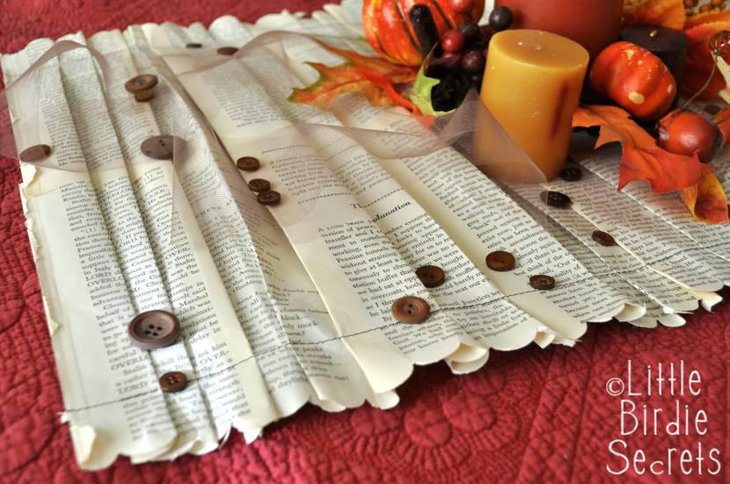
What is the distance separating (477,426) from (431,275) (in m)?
0.11

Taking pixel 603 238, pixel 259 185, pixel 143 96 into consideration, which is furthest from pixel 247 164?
pixel 603 238

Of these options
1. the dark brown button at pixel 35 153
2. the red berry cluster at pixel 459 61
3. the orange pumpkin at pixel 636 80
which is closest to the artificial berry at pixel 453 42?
the red berry cluster at pixel 459 61

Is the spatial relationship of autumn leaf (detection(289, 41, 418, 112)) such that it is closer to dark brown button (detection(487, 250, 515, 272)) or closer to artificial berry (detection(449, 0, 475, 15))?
artificial berry (detection(449, 0, 475, 15))

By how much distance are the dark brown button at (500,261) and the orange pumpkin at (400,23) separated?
9.5 inches

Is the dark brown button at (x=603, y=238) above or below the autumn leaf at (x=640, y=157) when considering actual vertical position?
below

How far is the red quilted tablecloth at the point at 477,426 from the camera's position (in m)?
0.41

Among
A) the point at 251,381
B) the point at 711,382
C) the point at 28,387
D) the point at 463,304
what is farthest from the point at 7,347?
the point at 711,382

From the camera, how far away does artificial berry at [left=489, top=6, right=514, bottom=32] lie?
65 centimetres

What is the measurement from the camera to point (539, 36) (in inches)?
24.4

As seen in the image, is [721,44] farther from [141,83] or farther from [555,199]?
[141,83]

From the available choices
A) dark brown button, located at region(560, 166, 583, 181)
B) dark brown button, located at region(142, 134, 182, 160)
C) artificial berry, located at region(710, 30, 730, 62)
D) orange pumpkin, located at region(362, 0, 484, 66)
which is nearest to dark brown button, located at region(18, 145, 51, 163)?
dark brown button, located at region(142, 134, 182, 160)

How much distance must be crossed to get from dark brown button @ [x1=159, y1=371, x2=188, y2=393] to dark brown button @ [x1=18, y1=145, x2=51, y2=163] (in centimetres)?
26

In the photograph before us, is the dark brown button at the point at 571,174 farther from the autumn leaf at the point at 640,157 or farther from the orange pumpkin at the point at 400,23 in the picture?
the orange pumpkin at the point at 400,23

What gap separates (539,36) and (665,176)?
0.15 metres
